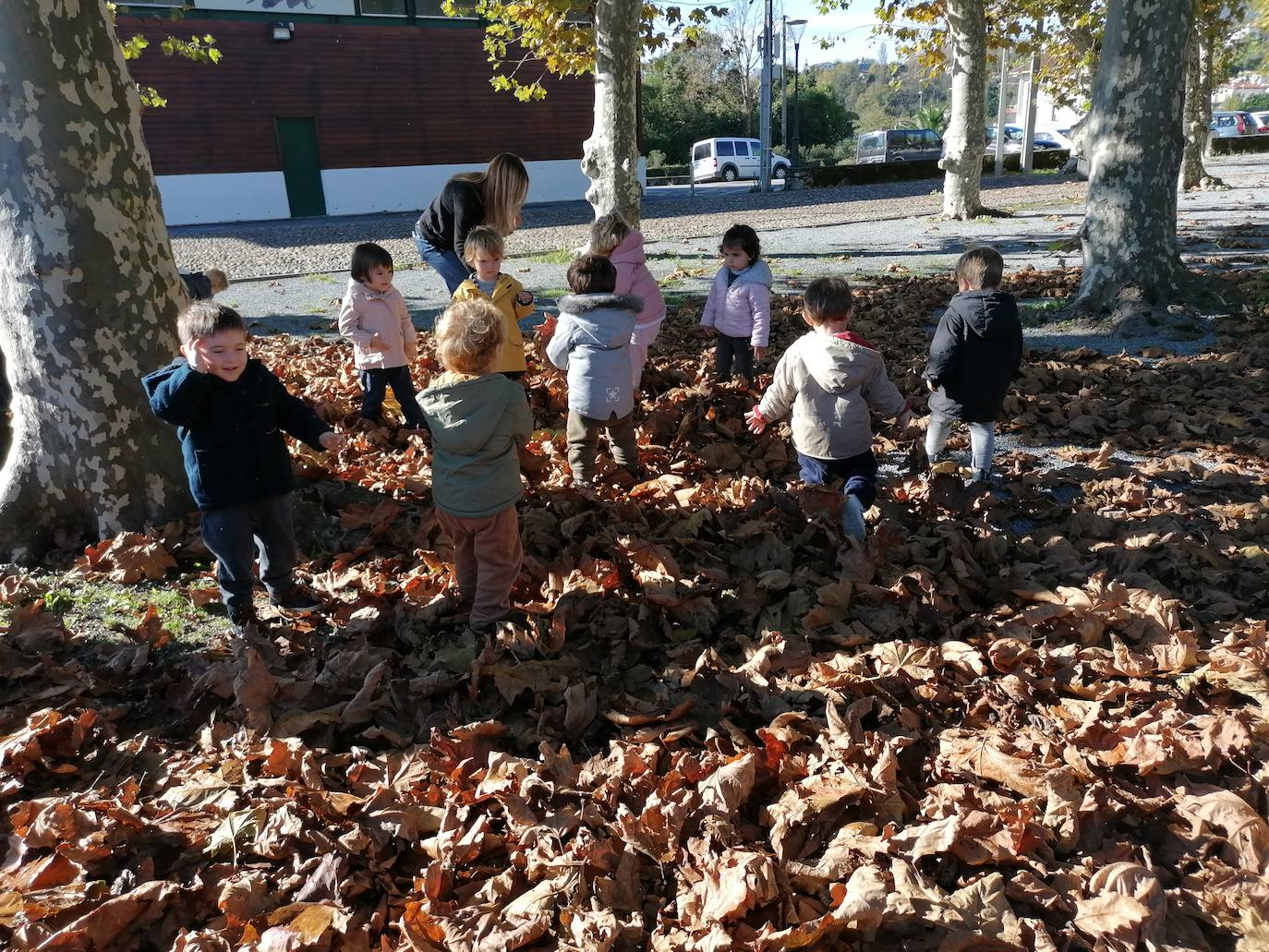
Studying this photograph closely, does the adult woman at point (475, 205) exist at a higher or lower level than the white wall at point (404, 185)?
lower

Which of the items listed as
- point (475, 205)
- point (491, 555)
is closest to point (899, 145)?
point (475, 205)

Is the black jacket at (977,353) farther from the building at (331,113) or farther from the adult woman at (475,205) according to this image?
the building at (331,113)

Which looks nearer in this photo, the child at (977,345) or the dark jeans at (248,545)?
the dark jeans at (248,545)

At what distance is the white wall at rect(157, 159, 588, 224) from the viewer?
1086 inches

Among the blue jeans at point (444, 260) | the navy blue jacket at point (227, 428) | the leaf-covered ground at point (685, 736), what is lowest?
the leaf-covered ground at point (685, 736)

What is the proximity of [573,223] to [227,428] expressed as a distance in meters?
18.5

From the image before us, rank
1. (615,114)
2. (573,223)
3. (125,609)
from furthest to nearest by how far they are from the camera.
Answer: (573,223), (615,114), (125,609)

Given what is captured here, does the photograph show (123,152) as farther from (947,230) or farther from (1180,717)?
(947,230)

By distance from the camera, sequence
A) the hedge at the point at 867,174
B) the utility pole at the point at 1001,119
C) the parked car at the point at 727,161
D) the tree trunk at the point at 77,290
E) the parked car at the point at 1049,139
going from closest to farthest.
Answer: the tree trunk at the point at 77,290
the hedge at the point at 867,174
the utility pole at the point at 1001,119
the parked car at the point at 727,161
the parked car at the point at 1049,139

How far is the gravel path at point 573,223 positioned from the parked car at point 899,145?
15.4 metres

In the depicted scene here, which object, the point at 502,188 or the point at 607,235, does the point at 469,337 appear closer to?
the point at 607,235

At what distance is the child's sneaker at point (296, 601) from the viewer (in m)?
3.97

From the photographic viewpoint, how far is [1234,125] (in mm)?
50219

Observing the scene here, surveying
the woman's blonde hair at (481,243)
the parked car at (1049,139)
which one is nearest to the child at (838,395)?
the woman's blonde hair at (481,243)
